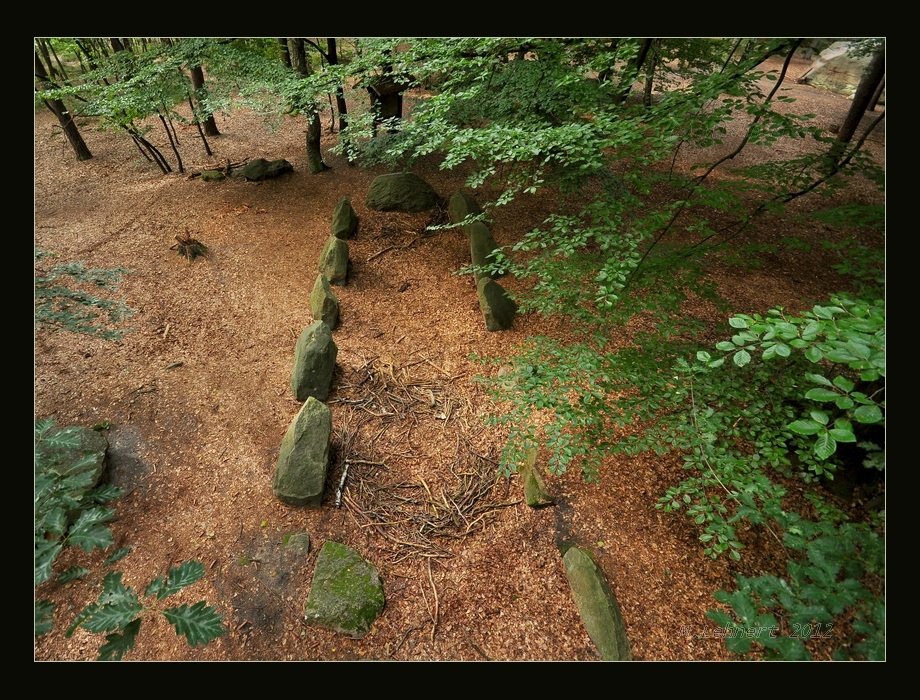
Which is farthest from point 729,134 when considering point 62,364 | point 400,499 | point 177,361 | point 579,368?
point 62,364

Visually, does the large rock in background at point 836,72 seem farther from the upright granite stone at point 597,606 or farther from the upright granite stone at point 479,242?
the upright granite stone at point 597,606

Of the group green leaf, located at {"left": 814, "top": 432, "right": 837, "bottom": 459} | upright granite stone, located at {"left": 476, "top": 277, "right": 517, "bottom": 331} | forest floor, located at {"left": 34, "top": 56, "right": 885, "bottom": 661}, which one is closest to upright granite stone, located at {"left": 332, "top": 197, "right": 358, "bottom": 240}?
forest floor, located at {"left": 34, "top": 56, "right": 885, "bottom": 661}

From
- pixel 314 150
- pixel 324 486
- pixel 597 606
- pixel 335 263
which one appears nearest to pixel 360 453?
pixel 324 486

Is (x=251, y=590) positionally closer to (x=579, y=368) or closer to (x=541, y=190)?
(x=579, y=368)

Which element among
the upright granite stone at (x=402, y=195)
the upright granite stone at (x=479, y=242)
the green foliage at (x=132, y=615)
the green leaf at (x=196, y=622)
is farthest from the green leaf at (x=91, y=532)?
the upright granite stone at (x=402, y=195)

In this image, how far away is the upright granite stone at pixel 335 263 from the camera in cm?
634

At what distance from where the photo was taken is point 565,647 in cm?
304

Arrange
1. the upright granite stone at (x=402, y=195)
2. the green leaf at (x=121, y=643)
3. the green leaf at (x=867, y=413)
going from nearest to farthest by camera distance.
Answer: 1. the green leaf at (x=867, y=413)
2. the green leaf at (x=121, y=643)
3. the upright granite stone at (x=402, y=195)

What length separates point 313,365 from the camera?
15.6 feet

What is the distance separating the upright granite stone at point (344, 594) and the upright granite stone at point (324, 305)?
10.3 feet

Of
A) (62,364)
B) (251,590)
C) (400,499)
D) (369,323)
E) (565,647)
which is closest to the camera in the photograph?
(565,647)

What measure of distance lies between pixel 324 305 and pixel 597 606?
4628 millimetres

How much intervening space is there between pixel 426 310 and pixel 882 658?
5.29 metres

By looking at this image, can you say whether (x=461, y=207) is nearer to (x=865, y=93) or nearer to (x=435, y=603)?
(x=435, y=603)
